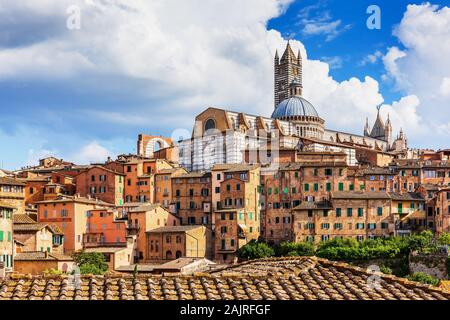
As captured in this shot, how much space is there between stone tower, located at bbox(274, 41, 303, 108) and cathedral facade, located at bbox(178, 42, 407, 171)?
14385 mm

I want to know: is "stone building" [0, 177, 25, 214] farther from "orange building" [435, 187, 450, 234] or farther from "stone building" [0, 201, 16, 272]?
"orange building" [435, 187, 450, 234]

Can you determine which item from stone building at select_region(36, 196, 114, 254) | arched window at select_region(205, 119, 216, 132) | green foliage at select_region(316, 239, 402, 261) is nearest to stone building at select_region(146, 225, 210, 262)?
stone building at select_region(36, 196, 114, 254)

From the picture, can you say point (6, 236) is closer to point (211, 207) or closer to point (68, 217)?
point (68, 217)

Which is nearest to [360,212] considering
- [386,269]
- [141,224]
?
[386,269]

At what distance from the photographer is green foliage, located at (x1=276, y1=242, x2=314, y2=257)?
66.1m

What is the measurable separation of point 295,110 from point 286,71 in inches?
1004

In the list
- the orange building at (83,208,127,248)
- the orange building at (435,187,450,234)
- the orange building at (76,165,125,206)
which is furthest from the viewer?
the orange building at (76,165,125,206)

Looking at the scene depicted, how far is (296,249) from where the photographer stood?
6712 centimetres

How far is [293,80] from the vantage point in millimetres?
129625

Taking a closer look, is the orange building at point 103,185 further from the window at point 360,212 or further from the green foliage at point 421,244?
the green foliage at point 421,244

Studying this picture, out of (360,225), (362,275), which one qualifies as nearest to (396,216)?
(360,225)

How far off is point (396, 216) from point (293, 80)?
6302 cm

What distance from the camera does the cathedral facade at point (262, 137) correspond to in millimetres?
91750

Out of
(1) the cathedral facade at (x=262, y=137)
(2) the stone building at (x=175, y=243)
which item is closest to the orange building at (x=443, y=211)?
(1) the cathedral facade at (x=262, y=137)
